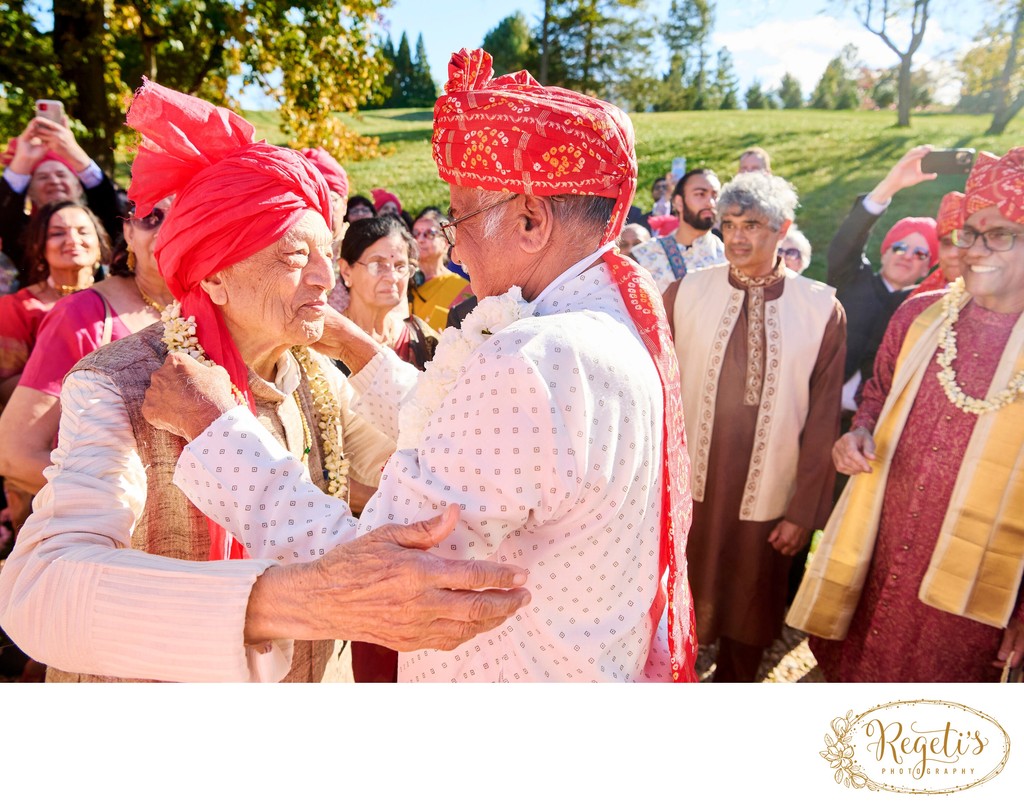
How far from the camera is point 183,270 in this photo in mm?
1915

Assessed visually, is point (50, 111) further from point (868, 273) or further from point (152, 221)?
point (868, 273)

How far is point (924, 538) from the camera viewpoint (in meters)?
3.10

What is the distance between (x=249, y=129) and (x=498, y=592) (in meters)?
1.39

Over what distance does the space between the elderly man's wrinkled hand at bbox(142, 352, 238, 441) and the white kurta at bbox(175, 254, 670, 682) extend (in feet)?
0.22

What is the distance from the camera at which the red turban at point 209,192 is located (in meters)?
1.79

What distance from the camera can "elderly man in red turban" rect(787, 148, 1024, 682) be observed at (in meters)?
2.86

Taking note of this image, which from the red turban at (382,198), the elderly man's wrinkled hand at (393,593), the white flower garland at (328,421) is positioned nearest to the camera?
the elderly man's wrinkled hand at (393,593)

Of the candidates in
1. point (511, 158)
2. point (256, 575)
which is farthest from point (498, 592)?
point (511, 158)

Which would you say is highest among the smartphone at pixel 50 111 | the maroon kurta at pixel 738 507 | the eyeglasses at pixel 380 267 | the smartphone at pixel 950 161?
the smartphone at pixel 50 111

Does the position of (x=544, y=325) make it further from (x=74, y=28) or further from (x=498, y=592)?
(x=74, y=28)

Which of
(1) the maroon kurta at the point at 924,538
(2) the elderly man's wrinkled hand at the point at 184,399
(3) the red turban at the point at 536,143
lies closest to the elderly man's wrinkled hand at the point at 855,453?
(1) the maroon kurta at the point at 924,538

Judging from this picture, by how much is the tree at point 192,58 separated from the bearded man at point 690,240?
250cm

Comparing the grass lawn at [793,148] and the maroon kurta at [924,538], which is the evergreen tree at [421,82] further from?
the maroon kurta at [924,538]

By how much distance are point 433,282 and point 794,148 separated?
6.54 meters
